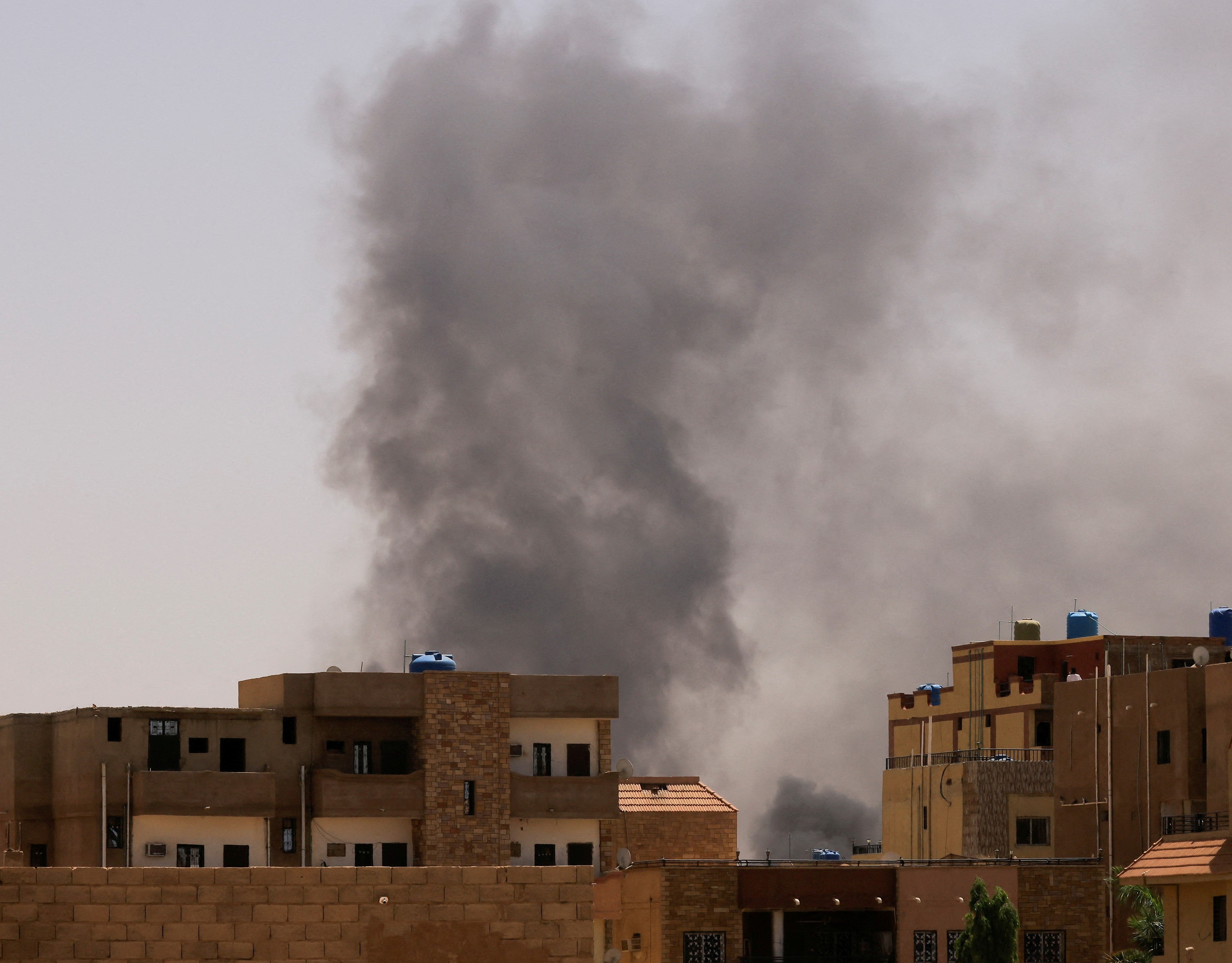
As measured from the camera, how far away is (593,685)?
284 ft

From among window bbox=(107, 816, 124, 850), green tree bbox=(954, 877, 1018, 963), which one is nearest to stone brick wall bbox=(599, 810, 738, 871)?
green tree bbox=(954, 877, 1018, 963)

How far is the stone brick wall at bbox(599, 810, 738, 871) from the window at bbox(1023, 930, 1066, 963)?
14.2 metres

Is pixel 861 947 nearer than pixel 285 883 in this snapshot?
No

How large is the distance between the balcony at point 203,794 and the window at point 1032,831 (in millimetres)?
31680

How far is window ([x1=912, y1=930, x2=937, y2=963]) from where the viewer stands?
83.2 m

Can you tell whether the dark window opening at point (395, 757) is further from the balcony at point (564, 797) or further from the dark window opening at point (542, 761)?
the dark window opening at point (542, 761)

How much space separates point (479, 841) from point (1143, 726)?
25249mm

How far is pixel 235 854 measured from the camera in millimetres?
81250

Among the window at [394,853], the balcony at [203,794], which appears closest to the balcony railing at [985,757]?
the window at [394,853]

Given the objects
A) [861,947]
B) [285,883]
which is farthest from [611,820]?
[285,883]

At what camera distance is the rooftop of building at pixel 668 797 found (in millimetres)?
94125

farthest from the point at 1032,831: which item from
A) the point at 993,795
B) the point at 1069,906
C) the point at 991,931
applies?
the point at 991,931

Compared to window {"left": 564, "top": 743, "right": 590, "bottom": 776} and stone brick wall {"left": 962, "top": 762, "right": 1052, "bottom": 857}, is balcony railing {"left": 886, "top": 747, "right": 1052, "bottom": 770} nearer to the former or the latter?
stone brick wall {"left": 962, "top": 762, "right": 1052, "bottom": 857}

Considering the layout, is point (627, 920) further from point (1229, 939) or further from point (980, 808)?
point (1229, 939)
